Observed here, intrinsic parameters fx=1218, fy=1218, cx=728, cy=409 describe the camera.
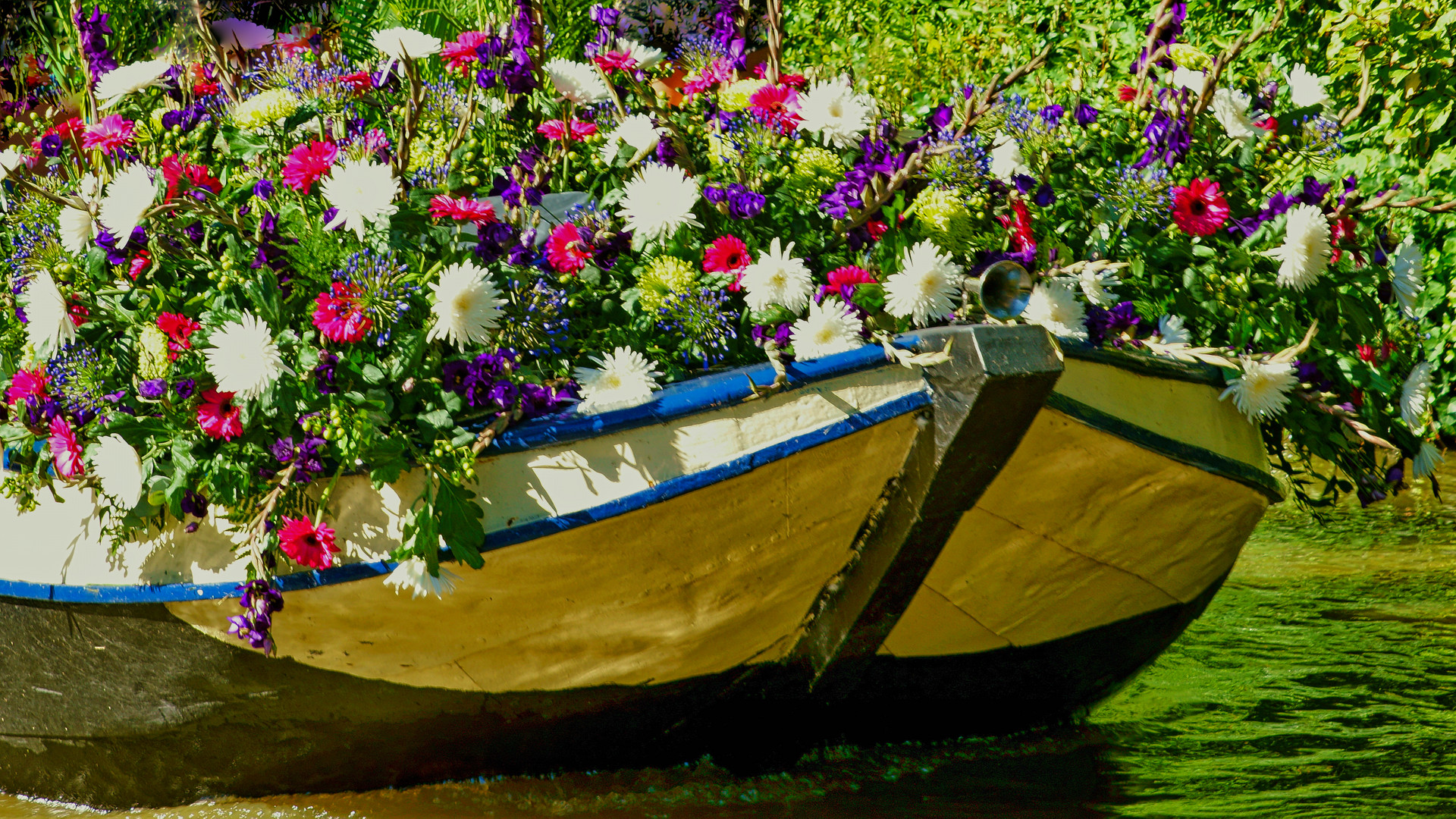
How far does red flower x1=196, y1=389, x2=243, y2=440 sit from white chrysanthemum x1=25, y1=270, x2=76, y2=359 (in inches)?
12.1

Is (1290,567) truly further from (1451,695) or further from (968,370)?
(968,370)

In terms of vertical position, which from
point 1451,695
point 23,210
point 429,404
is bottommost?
point 1451,695

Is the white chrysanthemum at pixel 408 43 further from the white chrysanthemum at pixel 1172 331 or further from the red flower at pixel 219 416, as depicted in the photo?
the white chrysanthemum at pixel 1172 331

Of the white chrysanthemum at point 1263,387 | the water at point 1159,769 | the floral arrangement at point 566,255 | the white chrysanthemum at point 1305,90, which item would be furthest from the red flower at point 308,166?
the white chrysanthemum at point 1305,90

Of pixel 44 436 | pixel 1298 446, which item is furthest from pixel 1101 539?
pixel 44 436

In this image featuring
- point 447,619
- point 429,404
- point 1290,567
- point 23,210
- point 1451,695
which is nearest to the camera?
point 429,404

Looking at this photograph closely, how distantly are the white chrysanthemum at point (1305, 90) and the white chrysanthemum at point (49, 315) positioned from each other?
2.74 m

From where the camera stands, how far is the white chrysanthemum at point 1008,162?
2.59 meters

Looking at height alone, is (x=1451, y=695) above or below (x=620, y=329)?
below

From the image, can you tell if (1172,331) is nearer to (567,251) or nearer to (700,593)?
(700,593)

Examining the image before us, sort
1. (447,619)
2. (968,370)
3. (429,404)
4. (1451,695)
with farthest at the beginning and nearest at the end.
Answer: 1. (1451,695)
2. (447,619)
3. (429,404)
4. (968,370)

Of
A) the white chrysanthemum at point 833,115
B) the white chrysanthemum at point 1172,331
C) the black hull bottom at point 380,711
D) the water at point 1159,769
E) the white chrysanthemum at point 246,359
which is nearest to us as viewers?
the white chrysanthemum at point 246,359

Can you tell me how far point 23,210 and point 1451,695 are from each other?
12.7 feet

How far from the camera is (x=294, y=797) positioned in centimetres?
301
